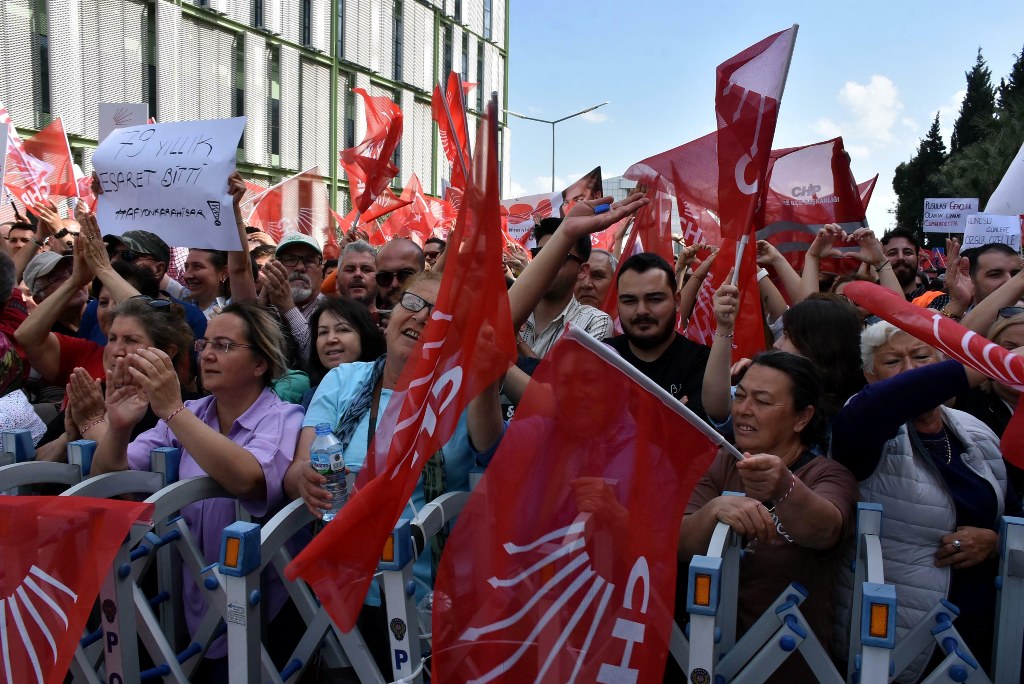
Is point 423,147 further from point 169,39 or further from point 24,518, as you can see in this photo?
point 24,518

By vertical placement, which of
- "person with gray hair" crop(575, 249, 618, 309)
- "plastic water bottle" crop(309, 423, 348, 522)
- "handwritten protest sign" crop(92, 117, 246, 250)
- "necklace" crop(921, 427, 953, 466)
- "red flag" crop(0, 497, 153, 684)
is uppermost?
"handwritten protest sign" crop(92, 117, 246, 250)

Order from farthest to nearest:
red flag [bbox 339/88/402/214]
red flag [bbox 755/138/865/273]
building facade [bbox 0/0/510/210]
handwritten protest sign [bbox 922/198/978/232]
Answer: building facade [bbox 0/0/510/210]
handwritten protest sign [bbox 922/198/978/232]
red flag [bbox 339/88/402/214]
red flag [bbox 755/138/865/273]

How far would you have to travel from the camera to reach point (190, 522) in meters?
2.83

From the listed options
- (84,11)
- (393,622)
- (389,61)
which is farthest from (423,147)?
(393,622)

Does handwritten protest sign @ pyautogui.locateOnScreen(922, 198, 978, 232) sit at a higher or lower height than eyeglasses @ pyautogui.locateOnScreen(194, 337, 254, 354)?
higher

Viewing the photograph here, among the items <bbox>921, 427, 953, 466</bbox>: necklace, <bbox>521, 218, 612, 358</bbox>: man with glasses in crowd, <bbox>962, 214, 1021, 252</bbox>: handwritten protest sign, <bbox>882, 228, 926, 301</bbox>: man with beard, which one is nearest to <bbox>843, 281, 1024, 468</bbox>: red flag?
<bbox>921, 427, 953, 466</bbox>: necklace

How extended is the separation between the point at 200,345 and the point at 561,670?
2221 mm

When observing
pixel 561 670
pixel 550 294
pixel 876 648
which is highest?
pixel 550 294

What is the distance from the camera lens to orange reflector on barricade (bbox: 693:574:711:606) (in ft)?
6.30

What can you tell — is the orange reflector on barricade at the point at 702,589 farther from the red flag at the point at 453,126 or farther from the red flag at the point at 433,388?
the red flag at the point at 453,126

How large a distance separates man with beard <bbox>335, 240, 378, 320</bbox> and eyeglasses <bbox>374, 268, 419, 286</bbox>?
0.86 feet

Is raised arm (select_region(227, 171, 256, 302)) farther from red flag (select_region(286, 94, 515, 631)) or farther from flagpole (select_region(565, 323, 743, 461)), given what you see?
flagpole (select_region(565, 323, 743, 461))

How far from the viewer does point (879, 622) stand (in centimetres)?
187

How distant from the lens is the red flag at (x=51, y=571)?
2.27 metres
